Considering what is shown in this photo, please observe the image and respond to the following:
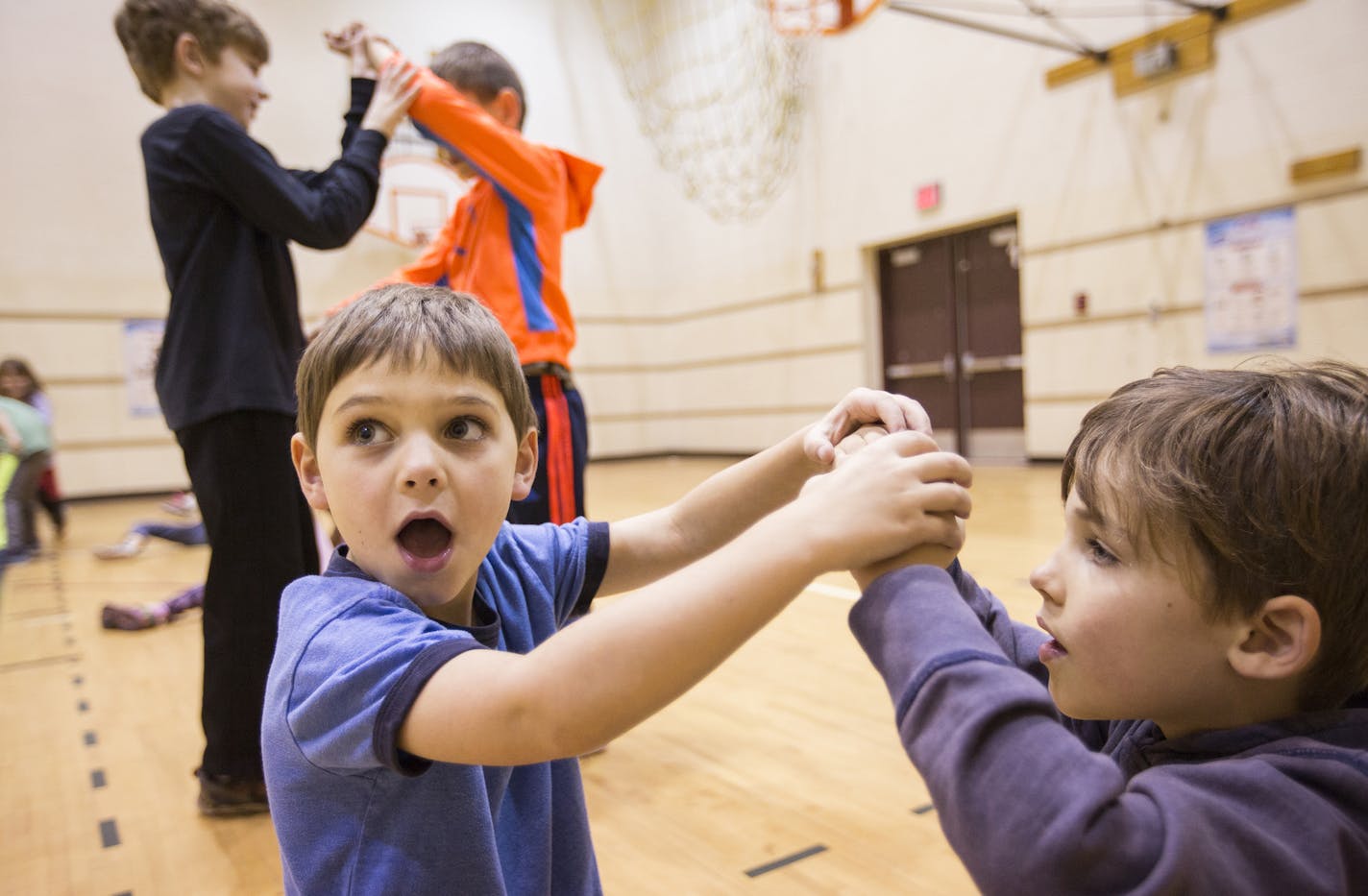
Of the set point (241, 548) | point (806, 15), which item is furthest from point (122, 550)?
point (806, 15)

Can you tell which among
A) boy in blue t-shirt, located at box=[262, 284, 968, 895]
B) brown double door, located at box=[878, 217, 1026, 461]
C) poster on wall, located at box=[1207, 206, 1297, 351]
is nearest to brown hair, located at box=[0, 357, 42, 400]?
brown double door, located at box=[878, 217, 1026, 461]

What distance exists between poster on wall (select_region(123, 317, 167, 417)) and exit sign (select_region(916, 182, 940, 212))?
23.0 ft

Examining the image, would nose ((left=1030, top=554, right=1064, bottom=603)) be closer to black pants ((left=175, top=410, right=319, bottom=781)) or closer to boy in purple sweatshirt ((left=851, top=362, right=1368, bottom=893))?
boy in purple sweatshirt ((left=851, top=362, right=1368, bottom=893))

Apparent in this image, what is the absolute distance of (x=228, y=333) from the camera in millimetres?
1937

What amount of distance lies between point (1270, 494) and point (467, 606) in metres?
0.76

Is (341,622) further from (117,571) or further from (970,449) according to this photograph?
(970,449)

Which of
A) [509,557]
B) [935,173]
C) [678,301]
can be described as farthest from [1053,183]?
[509,557]

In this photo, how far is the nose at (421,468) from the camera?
869 millimetres

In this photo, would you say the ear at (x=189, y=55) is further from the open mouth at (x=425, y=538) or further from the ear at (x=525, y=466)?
the open mouth at (x=425, y=538)

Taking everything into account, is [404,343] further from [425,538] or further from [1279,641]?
[1279,641]

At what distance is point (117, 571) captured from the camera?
5406 mm

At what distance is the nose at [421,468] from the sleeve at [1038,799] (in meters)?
0.45

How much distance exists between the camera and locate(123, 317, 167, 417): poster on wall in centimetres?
895

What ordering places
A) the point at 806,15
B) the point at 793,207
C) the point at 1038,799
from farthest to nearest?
the point at 793,207, the point at 806,15, the point at 1038,799
